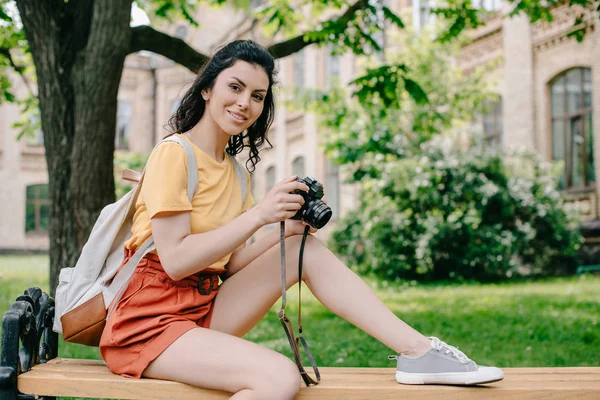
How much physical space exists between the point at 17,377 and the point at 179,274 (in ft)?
2.33

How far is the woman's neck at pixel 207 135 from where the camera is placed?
112 inches

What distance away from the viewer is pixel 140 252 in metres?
2.72

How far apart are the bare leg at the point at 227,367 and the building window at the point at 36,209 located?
3117 centimetres

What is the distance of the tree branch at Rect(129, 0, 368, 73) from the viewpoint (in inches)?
269

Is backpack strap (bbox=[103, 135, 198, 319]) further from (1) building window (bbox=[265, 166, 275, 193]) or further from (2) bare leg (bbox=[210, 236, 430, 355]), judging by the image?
(1) building window (bbox=[265, 166, 275, 193])

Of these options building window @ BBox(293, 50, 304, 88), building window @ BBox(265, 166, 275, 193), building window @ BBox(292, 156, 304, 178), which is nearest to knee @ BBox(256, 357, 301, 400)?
building window @ BBox(292, 156, 304, 178)

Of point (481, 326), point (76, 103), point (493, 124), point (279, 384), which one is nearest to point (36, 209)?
point (493, 124)

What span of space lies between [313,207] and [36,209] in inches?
1245

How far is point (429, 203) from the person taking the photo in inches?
543

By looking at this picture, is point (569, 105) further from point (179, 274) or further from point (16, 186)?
point (16, 186)

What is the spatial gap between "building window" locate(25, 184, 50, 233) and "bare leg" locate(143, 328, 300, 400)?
31168mm

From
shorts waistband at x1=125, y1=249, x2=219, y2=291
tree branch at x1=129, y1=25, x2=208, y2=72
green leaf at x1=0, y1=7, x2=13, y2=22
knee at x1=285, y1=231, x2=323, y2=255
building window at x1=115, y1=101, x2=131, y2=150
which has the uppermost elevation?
building window at x1=115, y1=101, x2=131, y2=150

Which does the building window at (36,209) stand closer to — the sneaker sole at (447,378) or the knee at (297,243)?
the knee at (297,243)

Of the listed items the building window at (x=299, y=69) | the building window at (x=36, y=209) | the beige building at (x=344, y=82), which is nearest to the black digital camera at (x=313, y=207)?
the beige building at (x=344, y=82)
